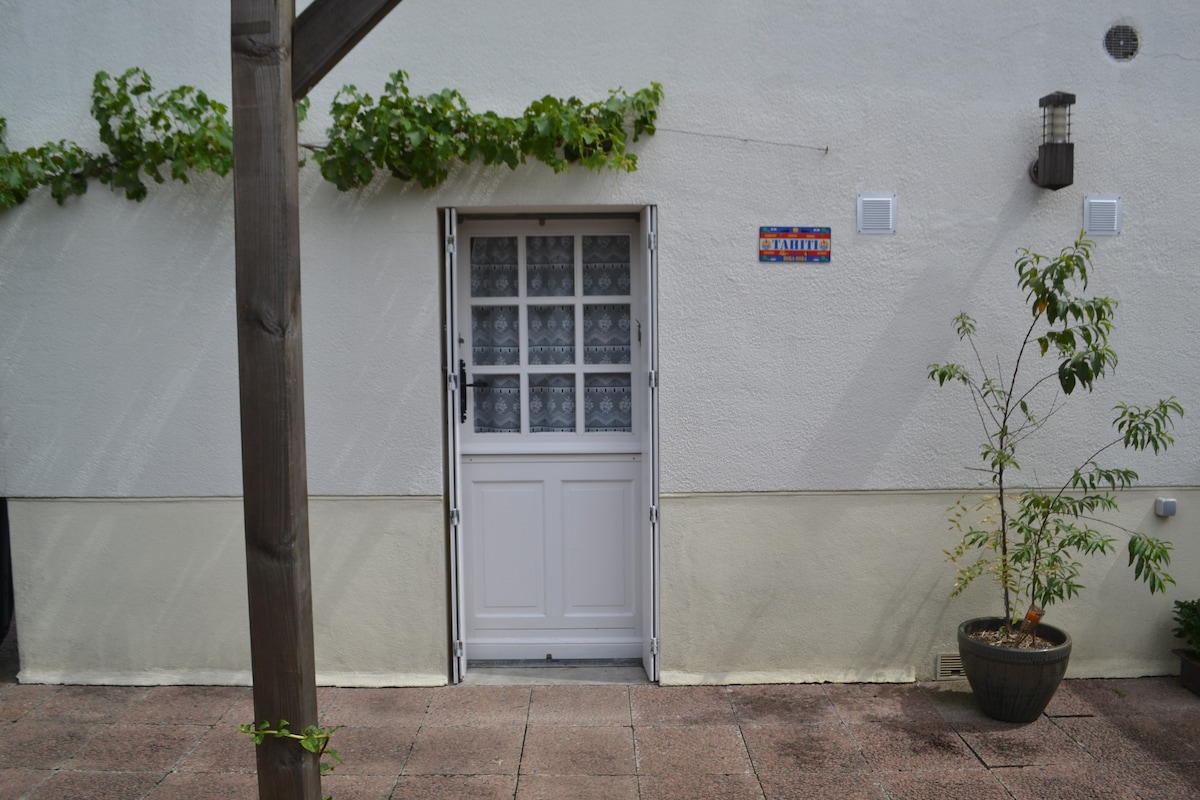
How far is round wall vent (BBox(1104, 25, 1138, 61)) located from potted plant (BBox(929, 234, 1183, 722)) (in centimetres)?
94

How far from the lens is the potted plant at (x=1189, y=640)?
4.35m

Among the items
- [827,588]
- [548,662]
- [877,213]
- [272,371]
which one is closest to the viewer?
[272,371]

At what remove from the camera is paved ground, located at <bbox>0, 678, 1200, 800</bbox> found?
3.54m

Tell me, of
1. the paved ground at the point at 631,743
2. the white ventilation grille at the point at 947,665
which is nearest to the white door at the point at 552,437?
the paved ground at the point at 631,743

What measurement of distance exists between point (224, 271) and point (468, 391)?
1.25m

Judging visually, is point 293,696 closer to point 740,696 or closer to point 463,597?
point 463,597

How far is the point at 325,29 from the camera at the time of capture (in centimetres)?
281

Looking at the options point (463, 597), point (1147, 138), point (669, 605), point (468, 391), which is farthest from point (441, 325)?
point (1147, 138)

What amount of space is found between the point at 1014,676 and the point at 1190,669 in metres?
1.07

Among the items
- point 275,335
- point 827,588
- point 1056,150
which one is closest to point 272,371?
point 275,335

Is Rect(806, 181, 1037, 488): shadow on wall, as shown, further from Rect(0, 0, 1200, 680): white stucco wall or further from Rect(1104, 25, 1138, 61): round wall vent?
Rect(1104, 25, 1138, 61): round wall vent

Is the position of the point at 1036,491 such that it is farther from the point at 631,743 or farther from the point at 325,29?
the point at 325,29

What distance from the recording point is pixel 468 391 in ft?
15.2

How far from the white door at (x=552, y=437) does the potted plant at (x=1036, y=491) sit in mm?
1496
